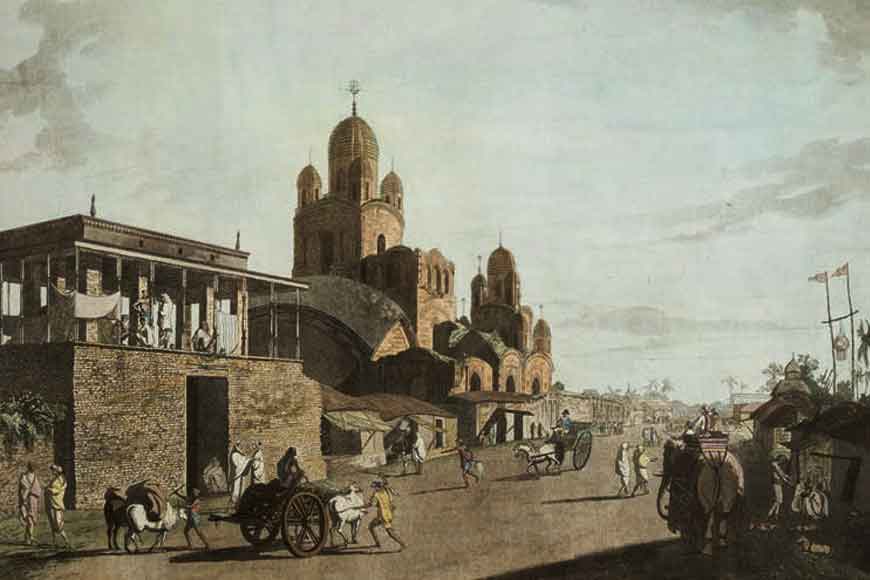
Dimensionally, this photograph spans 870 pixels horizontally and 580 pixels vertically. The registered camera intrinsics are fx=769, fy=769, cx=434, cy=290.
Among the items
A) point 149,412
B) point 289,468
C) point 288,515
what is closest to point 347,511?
point 288,515

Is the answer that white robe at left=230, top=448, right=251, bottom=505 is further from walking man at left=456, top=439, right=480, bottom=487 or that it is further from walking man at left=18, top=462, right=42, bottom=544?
walking man at left=456, top=439, right=480, bottom=487

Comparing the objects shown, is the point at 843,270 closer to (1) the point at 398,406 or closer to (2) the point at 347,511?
(2) the point at 347,511

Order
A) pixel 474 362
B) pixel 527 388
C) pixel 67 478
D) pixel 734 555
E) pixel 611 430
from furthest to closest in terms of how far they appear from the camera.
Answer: pixel 527 388
pixel 474 362
pixel 611 430
pixel 734 555
pixel 67 478

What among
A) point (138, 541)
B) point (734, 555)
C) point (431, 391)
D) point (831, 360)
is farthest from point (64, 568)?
point (431, 391)

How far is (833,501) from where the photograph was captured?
9633 millimetres

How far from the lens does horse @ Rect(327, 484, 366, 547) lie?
8.80 meters

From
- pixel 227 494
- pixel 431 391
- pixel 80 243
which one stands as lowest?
pixel 227 494

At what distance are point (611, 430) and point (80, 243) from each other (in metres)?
8.29

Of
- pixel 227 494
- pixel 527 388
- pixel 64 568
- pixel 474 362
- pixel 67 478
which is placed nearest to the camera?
pixel 64 568

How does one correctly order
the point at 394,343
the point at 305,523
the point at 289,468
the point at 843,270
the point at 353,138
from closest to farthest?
the point at 305,523
the point at 843,270
the point at 289,468
the point at 353,138
the point at 394,343

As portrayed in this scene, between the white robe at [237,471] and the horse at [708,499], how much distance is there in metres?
5.44

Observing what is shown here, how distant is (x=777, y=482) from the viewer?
32.6 ft

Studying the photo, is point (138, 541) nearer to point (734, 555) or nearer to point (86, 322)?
point (86, 322)

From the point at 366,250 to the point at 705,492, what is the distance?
1276 cm
